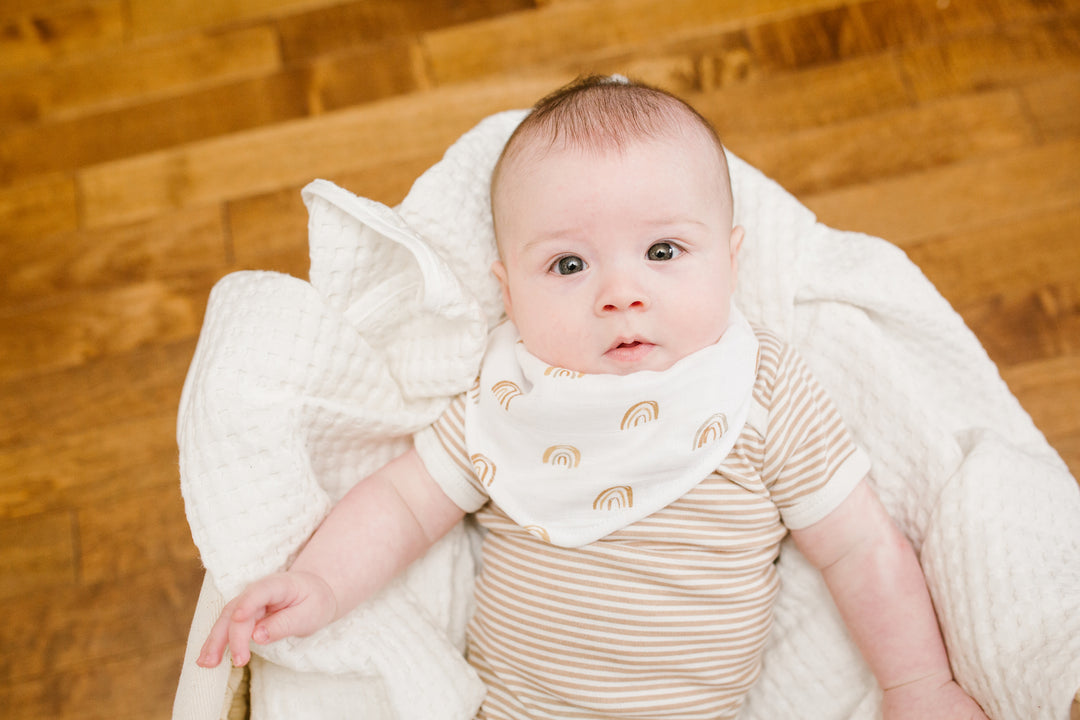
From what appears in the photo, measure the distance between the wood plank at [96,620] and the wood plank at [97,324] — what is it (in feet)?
1.14

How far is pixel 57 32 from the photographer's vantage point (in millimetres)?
1569

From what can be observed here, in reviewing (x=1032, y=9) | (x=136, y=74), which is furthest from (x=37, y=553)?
(x=1032, y=9)

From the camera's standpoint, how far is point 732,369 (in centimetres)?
86

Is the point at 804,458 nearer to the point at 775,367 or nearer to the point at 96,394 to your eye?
the point at 775,367

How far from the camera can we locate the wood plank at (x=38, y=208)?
144cm

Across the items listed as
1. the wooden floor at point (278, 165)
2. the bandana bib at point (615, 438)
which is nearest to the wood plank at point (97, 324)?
the wooden floor at point (278, 165)

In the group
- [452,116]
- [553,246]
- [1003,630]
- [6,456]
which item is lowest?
[6,456]

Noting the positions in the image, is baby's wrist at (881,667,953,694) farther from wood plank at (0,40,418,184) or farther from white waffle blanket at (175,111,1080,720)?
wood plank at (0,40,418,184)

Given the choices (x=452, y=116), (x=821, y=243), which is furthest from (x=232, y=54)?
(x=821, y=243)

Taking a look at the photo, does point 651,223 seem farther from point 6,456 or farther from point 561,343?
point 6,456

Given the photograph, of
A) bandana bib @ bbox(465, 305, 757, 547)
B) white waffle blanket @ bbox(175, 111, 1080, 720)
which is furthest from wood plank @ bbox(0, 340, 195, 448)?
bandana bib @ bbox(465, 305, 757, 547)

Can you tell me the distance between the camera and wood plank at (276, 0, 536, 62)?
Result: 4.91ft

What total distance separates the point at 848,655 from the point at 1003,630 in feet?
0.57

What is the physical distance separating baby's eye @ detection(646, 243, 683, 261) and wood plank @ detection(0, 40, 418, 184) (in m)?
0.77
